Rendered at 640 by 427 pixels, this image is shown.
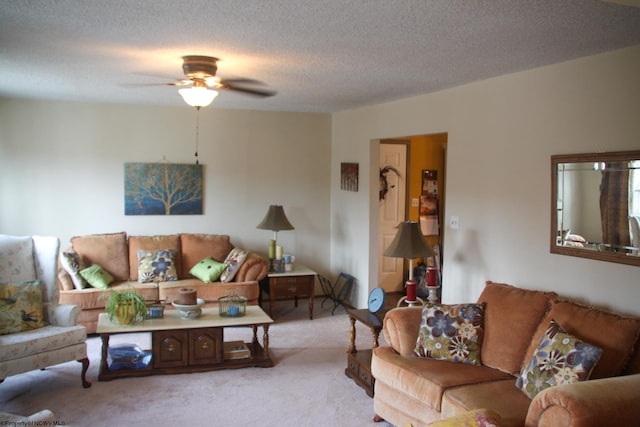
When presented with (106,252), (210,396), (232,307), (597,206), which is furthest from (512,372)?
(106,252)

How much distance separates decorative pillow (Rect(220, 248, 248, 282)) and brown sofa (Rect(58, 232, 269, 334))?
1.8 inches

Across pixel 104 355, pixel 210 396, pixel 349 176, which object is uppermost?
pixel 349 176

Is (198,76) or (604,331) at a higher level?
(198,76)

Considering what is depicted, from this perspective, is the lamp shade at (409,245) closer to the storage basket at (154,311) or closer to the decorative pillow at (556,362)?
the decorative pillow at (556,362)

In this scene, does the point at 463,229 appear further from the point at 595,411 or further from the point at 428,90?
the point at 595,411

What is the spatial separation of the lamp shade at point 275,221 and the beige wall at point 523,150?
64.6 inches

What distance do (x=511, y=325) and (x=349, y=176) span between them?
3.52 metres

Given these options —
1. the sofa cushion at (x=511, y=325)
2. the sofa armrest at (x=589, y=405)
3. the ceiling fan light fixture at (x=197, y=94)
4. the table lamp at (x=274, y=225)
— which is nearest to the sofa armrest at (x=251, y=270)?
the table lamp at (x=274, y=225)

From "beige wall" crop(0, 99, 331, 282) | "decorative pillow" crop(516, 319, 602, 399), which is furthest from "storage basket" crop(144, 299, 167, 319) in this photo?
"decorative pillow" crop(516, 319, 602, 399)

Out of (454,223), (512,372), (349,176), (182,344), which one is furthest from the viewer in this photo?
(349,176)

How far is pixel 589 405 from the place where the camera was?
7.54ft

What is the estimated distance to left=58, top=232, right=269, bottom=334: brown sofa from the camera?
534 cm

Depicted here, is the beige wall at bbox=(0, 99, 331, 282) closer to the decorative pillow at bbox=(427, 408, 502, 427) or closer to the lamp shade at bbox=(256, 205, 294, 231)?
the lamp shade at bbox=(256, 205, 294, 231)

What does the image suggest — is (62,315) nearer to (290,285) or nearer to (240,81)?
(240,81)
